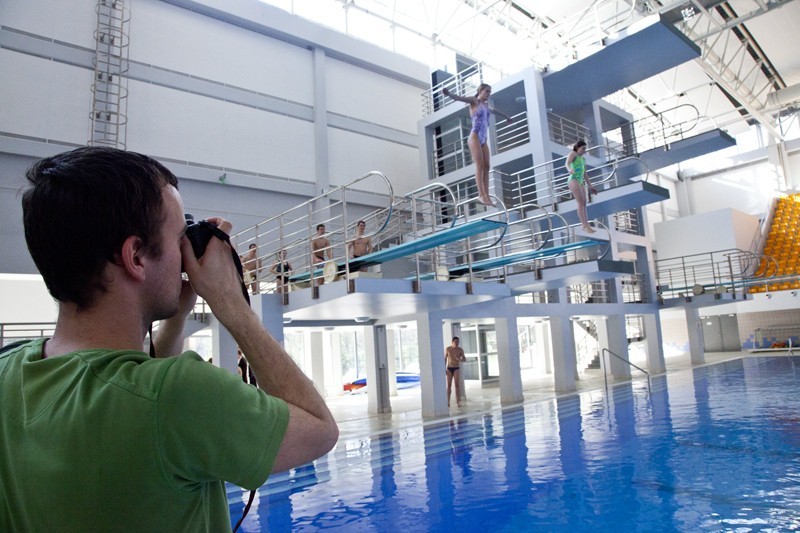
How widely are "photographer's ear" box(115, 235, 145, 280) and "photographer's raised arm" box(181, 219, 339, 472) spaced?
7 centimetres

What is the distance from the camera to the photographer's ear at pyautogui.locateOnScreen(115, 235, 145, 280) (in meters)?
0.69

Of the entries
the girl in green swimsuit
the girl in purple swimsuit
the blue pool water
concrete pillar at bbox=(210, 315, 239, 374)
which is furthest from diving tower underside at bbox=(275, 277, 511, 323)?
the blue pool water

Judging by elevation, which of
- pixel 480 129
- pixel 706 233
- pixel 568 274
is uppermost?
pixel 706 233

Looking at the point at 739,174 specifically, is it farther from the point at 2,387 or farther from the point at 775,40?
the point at 2,387

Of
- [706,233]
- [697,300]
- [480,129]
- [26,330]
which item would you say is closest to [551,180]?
[480,129]

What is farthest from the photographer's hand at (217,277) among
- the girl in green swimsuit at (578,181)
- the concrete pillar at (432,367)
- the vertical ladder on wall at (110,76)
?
the vertical ladder on wall at (110,76)

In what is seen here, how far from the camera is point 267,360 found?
0.73 meters

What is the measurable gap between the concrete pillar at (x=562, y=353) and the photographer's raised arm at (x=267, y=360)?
11.1 metres

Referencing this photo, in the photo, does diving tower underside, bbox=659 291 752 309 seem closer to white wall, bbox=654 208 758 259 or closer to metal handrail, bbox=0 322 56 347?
white wall, bbox=654 208 758 259

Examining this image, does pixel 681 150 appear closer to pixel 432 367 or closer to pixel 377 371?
pixel 432 367

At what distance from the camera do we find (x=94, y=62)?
10.1 m

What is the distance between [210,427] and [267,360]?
5.3 inches

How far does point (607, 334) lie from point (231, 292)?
1363 centimetres

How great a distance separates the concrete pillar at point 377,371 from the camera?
32.7 ft
